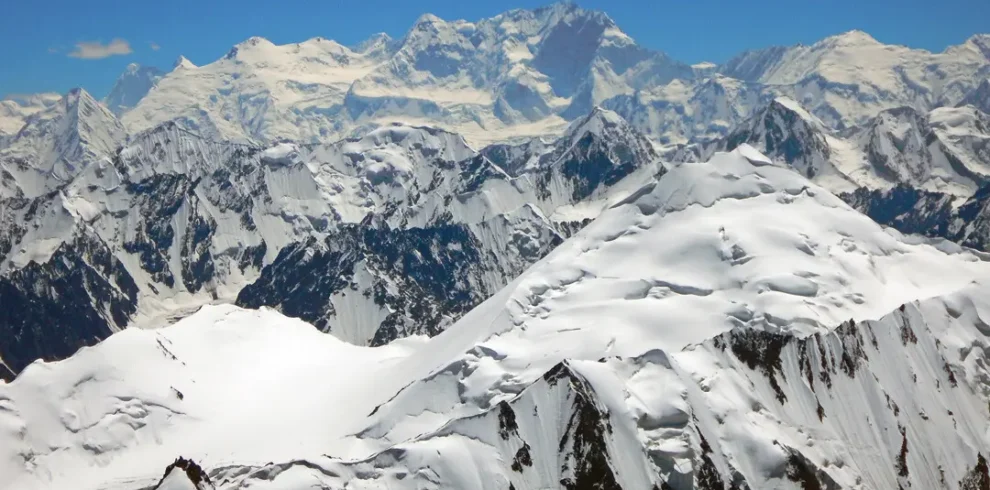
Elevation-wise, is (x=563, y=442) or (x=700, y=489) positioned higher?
(x=563, y=442)

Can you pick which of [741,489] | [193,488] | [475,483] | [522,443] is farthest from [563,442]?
[193,488]

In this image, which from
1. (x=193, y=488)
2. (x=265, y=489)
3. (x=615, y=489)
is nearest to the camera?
(x=193, y=488)

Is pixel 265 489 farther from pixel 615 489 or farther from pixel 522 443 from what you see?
pixel 615 489

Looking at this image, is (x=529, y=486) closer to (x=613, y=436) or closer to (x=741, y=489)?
(x=613, y=436)

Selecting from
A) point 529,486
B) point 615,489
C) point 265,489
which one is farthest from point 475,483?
point 265,489

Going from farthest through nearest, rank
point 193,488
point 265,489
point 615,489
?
1. point 615,489
2. point 265,489
3. point 193,488

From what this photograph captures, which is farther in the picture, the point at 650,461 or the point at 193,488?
the point at 650,461

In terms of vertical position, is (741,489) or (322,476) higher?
(322,476)

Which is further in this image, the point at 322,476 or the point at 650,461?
the point at 650,461
